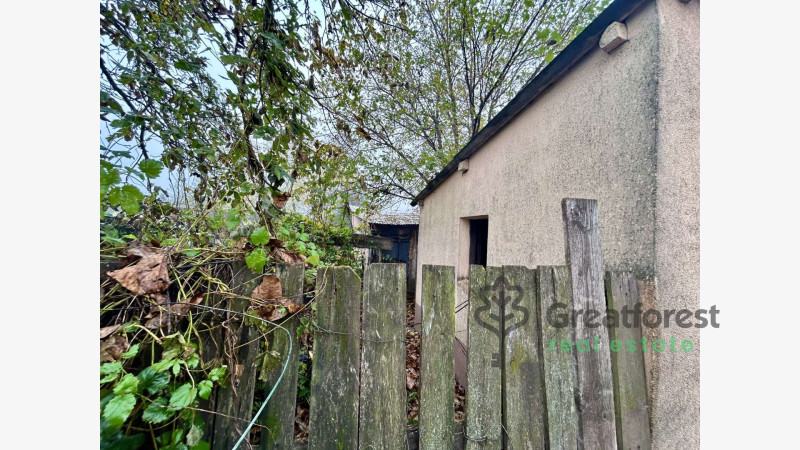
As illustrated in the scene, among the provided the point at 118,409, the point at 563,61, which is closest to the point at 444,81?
the point at 563,61

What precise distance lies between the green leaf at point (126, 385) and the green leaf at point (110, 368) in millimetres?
30

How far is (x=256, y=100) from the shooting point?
173 cm

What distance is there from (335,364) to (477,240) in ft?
11.1

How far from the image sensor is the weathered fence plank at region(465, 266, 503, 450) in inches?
40.9

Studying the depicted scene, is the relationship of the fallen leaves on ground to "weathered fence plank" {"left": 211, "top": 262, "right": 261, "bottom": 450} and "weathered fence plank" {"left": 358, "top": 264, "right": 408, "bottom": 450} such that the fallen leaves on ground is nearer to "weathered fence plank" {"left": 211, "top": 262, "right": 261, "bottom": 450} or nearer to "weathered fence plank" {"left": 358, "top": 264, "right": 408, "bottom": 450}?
"weathered fence plank" {"left": 211, "top": 262, "right": 261, "bottom": 450}

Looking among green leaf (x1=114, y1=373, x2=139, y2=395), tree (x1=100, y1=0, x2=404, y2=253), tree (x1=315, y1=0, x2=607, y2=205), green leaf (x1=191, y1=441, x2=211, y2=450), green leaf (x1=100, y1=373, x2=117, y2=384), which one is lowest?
green leaf (x1=191, y1=441, x2=211, y2=450)

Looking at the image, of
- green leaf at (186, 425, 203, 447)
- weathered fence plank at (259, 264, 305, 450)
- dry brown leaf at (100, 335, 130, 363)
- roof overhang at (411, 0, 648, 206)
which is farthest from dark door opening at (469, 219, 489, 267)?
dry brown leaf at (100, 335, 130, 363)

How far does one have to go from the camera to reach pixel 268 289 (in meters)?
0.93

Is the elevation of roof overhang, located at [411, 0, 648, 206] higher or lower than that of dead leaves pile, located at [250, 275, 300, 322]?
higher

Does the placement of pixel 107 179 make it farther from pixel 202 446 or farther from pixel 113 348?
pixel 202 446

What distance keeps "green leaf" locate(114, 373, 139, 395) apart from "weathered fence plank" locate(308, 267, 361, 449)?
0.49 metres

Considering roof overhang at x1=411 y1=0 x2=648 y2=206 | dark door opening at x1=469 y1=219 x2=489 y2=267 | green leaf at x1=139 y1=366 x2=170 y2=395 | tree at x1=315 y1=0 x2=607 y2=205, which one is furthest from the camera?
tree at x1=315 y1=0 x2=607 y2=205

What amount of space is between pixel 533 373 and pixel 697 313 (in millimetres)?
825

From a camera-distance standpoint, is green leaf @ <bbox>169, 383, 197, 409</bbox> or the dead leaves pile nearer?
green leaf @ <bbox>169, 383, 197, 409</bbox>
